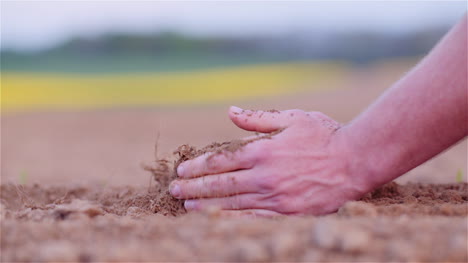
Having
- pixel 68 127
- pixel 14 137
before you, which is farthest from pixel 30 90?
pixel 14 137

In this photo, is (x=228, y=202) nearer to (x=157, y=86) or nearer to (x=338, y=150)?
(x=338, y=150)

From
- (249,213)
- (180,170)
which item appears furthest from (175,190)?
(249,213)

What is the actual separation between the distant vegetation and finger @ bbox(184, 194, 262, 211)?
2372cm

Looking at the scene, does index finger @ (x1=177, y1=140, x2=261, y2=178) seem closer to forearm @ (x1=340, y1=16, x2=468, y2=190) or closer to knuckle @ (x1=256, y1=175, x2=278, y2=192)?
knuckle @ (x1=256, y1=175, x2=278, y2=192)

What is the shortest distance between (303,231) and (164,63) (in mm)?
26759

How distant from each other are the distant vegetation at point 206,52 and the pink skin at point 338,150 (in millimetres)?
23785

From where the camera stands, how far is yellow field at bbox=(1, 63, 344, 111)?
52.3 ft

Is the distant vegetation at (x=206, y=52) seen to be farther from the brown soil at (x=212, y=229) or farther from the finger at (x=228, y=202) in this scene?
the finger at (x=228, y=202)

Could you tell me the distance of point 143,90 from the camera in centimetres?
1909

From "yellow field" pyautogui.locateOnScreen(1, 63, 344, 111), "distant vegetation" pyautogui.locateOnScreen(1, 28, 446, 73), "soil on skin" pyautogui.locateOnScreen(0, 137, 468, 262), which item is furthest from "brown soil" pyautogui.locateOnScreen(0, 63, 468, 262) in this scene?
"distant vegetation" pyautogui.locateOnScreen(1, 28, 446, 73)

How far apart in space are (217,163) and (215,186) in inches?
3.5

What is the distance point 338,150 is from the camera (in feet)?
6.99

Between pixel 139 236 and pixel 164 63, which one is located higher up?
pixel 164 63

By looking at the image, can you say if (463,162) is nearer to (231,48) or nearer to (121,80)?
(121,80)
